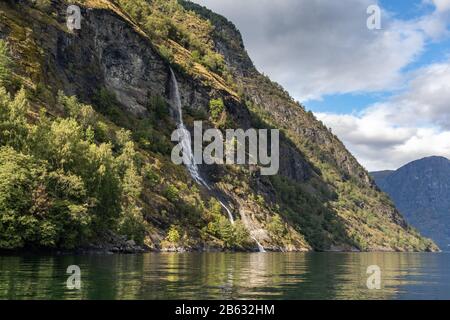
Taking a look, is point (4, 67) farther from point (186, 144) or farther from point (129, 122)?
point (186, 144)

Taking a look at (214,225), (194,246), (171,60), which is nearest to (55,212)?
(194,246)

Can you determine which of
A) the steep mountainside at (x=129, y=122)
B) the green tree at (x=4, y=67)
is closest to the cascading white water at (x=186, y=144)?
the steep mountainside at (x=129, y=122)

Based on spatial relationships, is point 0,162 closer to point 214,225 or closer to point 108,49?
point 214,225

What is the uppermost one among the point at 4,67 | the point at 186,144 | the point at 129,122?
the point at 4,67

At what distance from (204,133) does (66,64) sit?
179ft

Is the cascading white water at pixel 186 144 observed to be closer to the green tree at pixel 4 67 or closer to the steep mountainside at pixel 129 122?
the steep mountainside at pixel 129 122

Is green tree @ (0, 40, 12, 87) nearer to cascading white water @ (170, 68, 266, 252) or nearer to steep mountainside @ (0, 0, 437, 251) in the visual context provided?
steep mountainside @ (0, 0, 437, 251)

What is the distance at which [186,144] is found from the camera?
16875cm

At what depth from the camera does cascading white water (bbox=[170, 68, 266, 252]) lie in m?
156

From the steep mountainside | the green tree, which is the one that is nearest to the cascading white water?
the steep mountainside

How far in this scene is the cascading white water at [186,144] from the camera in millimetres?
156250

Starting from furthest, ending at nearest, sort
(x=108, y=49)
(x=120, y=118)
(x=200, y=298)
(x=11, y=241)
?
1. (x=108, y=49)
2. (x=120, y=118)
3. (x=11, y=241)
4. (x=200, y=298)

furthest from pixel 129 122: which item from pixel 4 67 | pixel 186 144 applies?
pixel 4 67
